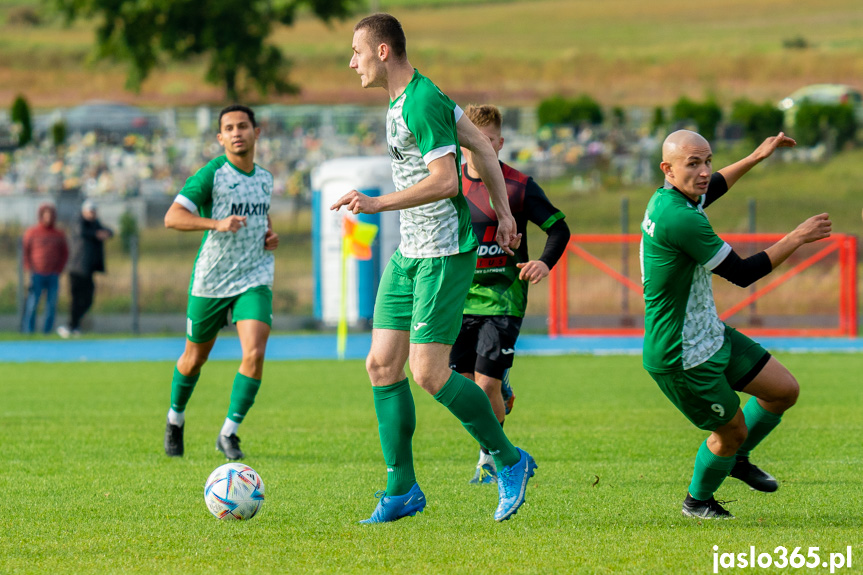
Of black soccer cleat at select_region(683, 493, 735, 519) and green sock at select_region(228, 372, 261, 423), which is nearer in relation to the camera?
black soccer cleat at select_region(683, 493, 735, 519)

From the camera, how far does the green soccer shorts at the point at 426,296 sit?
511 cm

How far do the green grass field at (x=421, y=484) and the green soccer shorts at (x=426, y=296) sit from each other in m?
0.90

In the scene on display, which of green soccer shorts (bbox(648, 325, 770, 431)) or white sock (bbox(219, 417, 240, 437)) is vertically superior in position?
green soccer shorts (bbox(648, 325, 770, 431))

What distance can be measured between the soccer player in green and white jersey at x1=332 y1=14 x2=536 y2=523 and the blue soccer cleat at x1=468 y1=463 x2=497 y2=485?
3.50 feet

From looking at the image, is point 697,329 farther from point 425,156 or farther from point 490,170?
point 425,156

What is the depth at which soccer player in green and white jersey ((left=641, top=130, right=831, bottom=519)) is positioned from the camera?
501cm

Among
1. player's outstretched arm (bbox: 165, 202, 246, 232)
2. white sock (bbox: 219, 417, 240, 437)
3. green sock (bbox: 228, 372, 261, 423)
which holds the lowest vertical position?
white sock (bbox: 219, 417, 240, 437)

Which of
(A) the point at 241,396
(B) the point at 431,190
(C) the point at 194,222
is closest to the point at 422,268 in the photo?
(B) the point at 431,190

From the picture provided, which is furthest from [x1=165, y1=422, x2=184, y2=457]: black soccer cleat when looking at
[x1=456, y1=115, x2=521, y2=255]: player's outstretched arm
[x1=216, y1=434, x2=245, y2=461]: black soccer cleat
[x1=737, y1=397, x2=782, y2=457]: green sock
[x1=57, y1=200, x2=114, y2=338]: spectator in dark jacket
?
[x1=57, y1=200, x2=114, y2=338]: spectator in dark jacket

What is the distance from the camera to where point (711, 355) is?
5.11m

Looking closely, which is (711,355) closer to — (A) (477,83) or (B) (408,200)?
(B) (408,200)

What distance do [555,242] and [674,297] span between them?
1.35 meters

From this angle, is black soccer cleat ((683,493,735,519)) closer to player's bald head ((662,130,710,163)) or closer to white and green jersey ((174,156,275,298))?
player's bald head ((662,130,710,163))

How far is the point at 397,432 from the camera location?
5289mm
